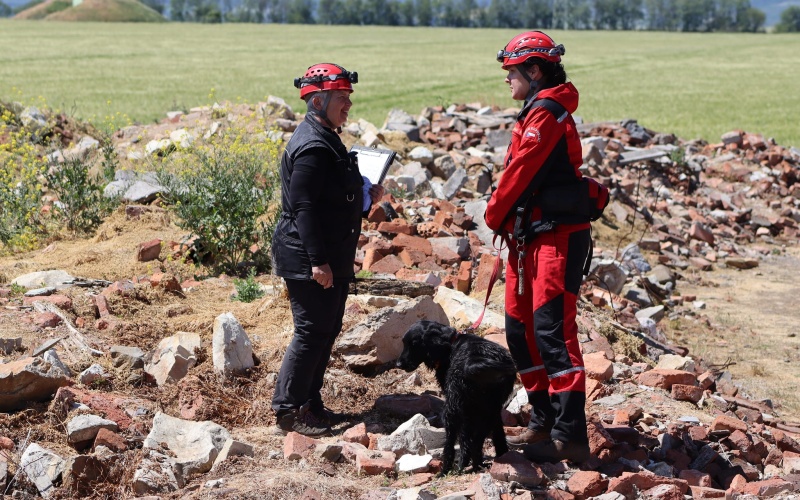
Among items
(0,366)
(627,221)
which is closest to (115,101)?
(627,221)

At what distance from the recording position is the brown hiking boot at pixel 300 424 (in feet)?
16.9

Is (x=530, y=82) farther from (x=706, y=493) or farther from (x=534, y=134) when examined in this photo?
(x=706, y=493)

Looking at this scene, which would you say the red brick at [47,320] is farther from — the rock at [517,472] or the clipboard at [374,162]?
the rock at [517,472]

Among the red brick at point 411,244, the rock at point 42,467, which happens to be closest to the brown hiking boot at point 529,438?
the rock at point 42,467

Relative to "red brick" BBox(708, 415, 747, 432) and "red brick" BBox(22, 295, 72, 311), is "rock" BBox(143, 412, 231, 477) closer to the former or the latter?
"red brick" BBox(22, 295, 72, 311)

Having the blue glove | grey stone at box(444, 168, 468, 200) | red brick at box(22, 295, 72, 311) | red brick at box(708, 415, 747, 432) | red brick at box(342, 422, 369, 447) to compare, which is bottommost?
red brick at box(708, 415, 747, 432)

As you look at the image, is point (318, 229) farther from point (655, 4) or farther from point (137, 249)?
point (655, 4)

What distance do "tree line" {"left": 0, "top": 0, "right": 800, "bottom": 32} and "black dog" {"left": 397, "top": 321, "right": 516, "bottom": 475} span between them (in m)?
122

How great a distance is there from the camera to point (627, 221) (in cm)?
1296

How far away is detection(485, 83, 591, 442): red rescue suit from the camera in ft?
14.8

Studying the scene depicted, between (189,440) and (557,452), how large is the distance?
1934 mm

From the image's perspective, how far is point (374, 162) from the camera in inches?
217

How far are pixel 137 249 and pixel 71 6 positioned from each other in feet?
428

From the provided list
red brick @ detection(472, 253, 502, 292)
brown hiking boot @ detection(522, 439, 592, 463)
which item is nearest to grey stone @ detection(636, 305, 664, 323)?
red brick @ detection(472, 253, 502, 292)
